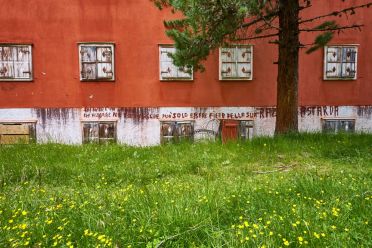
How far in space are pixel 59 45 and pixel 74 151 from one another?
5.54 m

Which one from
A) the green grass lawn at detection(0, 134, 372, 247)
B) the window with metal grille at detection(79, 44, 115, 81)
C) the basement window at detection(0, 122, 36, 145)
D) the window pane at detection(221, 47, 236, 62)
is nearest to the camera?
the green grass lawn at detection(0, 134, 372, 247)

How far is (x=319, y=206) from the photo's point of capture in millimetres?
3740

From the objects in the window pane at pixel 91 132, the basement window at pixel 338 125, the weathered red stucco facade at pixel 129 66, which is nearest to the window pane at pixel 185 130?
the weathered red stucco facade at pixel 129 66

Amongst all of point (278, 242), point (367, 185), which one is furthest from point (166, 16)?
point (278, 242)

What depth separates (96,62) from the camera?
40.1 ft

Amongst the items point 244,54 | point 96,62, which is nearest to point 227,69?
point 244,54

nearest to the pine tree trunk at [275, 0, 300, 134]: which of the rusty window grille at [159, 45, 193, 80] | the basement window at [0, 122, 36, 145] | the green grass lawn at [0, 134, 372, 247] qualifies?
the green grass lawn at [0, 134, 372, 247]

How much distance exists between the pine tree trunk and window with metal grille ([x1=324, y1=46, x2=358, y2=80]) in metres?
4.86

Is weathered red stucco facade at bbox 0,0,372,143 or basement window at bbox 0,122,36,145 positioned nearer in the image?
basement window at bbox 0,122,36,145

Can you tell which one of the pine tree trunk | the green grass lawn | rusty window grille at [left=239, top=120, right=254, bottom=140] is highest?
the pine tree trunk

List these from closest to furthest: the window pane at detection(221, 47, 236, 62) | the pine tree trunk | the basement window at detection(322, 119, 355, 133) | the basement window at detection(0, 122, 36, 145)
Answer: the pine tree trunk, the basement window at detection(0, 122, 36, 145), the window pane at detection(221, 47, 236, 62), the basement window at detection(322, 119, 355, 133)

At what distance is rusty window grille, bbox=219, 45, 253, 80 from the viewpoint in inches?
493

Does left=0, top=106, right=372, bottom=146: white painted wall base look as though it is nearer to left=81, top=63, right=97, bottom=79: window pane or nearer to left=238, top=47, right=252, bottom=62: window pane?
left=81, top=63, right=97, bottom=79: window pane

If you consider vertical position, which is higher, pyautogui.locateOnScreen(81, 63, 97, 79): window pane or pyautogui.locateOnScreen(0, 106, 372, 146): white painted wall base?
pyautogui.locateOnScreen(81, 63, 97, 79): window pane
